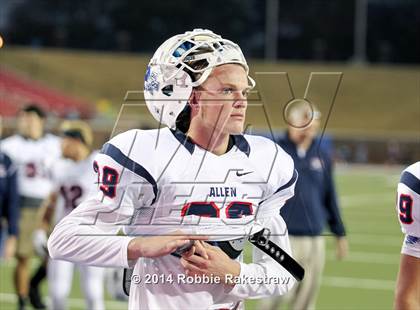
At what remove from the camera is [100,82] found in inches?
1582

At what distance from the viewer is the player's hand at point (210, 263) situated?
2.96 m

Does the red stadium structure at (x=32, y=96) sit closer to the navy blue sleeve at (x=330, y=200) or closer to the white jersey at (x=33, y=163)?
the white jersey at (x=33, y=163)

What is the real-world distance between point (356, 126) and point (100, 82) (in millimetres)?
9987

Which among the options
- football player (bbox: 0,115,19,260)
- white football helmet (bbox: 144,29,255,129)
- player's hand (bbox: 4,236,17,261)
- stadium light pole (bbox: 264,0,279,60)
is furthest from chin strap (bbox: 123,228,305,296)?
stadium light pole (bbox: 264,0,279,60)

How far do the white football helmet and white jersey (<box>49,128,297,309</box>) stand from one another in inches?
3.9

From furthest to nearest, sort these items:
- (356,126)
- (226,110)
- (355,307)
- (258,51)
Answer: (258,51) → (356,126) → (355,307) → (226,110)

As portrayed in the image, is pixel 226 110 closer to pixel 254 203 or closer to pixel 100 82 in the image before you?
pixel 254 203

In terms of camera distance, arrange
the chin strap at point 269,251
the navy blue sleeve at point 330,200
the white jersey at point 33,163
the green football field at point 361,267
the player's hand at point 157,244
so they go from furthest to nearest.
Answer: the white jersey at point 33,163, the green football field at point 361,267, the navy blue sleeve at point 330,200, the chin strap at point 269,251, the player's hand at point 157,244

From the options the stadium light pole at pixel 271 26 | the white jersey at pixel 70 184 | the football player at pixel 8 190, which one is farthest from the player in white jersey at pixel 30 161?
the stadium light pole at pixel 271 26

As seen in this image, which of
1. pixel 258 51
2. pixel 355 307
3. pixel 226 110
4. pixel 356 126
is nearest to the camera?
pixel 226 110

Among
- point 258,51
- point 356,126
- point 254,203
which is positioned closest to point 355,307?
point 254,203

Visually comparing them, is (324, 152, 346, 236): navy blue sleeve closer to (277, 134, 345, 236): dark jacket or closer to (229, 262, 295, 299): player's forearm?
(277, 134, 345, 236): dark jacket

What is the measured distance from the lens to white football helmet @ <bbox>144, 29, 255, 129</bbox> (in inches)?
120

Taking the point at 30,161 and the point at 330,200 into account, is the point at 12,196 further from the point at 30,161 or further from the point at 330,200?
the point at 330,200
